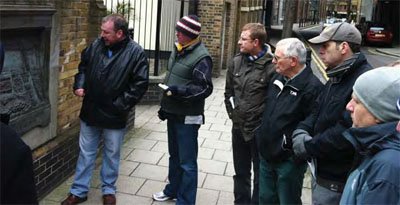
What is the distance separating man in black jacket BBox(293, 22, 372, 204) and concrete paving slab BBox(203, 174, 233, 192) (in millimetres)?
2052

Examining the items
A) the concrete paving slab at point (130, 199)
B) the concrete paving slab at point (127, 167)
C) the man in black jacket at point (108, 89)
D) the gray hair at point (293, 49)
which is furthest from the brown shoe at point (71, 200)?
the gray hair at point (293, 49)

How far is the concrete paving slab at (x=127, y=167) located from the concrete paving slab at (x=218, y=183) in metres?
0.93

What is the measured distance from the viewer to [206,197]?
4664 mm

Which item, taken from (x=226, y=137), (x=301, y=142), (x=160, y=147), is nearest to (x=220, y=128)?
(x=226, y=137)

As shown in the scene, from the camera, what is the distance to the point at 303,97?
3277 millimetres

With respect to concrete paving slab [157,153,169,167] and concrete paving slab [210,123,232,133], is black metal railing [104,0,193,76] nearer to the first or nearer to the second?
concrete paving slab [210,123,232,133]

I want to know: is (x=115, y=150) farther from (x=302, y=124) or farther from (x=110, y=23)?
(x=302, y=124)

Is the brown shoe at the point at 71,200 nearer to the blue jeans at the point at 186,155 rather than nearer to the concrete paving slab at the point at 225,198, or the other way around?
the blue jeans at the point at 186,155

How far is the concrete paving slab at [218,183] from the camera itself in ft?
16.2

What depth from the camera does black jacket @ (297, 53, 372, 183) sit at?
103 inches

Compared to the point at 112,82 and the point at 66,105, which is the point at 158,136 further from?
the point at 112,82

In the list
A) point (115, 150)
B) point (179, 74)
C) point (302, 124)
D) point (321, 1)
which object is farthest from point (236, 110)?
point (321, 1)

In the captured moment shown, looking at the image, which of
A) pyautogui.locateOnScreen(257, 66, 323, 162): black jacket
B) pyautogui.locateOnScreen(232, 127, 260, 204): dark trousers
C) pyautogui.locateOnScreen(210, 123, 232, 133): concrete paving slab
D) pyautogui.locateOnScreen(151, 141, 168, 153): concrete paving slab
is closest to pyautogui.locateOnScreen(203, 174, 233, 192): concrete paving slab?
pyautogui.locateOnScreen(232, 127, 260, 204): dark trousers

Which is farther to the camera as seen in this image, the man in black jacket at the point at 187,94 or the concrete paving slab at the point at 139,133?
the concrete paving slab at the point at 139,133
